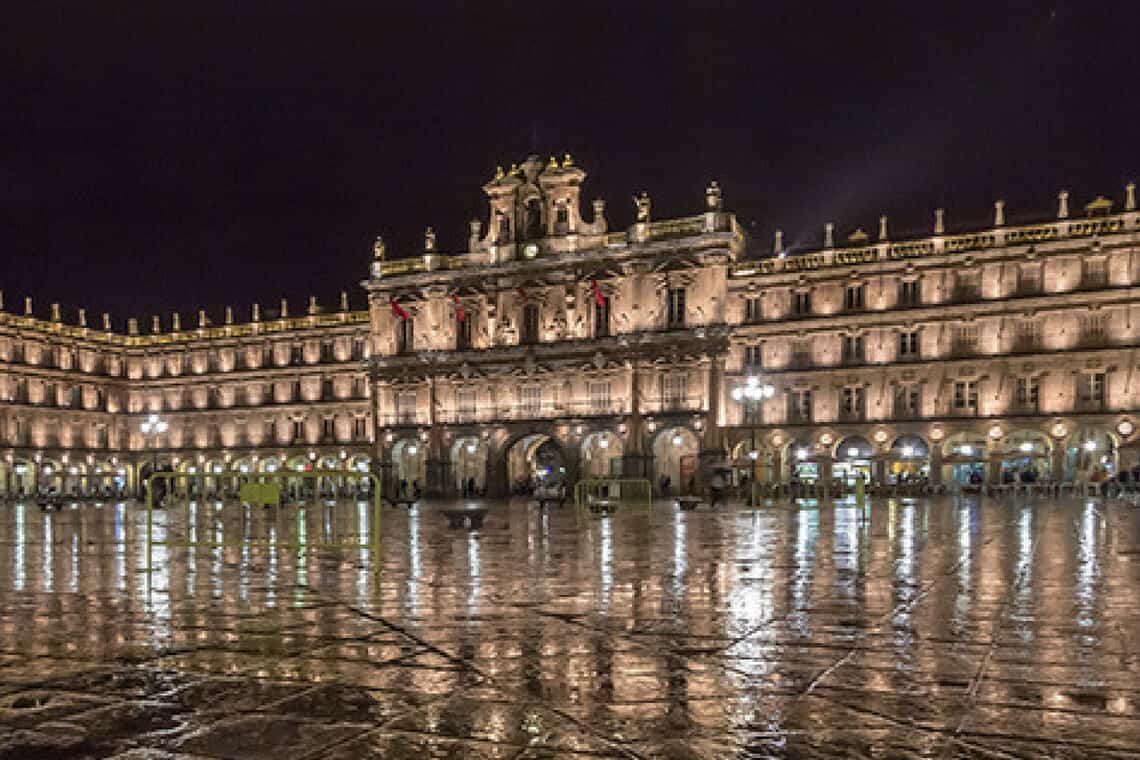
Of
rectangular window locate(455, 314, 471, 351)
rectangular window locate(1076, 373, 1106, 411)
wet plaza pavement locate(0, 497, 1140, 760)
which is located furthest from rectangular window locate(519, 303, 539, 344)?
wet plaza pavement locate(0, 497, 1140, 760)

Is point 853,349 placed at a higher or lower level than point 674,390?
higher

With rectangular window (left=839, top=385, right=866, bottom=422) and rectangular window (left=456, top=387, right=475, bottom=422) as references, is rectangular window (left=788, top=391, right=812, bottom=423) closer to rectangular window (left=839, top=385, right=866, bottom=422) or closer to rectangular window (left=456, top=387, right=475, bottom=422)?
rectangular window (left=839, top=385, right=866, bottom=422)

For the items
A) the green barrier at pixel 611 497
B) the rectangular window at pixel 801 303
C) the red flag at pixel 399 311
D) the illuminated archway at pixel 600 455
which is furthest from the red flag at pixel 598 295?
the red flag at pixel 399 311

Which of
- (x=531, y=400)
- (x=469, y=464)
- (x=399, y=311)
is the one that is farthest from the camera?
(x=469, y=464)

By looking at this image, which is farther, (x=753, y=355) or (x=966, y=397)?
(x=753, y=355)

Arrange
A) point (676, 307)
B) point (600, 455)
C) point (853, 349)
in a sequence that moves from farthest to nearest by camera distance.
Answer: point (600, 455) < point (676, 307) < point (853, 349)

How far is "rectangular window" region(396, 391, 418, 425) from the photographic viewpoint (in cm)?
6309

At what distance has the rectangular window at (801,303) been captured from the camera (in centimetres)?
5544

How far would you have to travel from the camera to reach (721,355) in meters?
54.3

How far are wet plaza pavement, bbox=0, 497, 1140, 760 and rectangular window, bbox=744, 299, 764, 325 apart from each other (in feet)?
143

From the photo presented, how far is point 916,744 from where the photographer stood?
14.8ft

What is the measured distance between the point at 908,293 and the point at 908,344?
2755 millimetres

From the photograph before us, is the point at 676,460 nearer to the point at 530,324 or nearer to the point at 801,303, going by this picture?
the point at 801,303

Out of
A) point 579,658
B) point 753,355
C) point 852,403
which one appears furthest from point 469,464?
point 579,658
